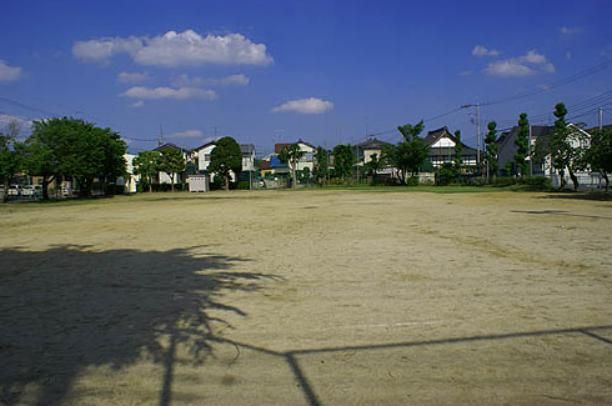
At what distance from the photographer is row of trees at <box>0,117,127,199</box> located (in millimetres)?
35312

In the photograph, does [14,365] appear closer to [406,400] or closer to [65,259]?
[406,400]

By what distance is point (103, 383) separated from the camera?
350 cm

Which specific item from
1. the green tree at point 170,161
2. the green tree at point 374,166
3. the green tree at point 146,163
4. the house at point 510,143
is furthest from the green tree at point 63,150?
the house at point 510,143

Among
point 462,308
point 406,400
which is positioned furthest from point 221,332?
point 462,308

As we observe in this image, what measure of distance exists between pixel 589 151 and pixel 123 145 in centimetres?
4287

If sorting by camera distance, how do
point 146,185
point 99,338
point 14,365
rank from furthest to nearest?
point 146,185
point 99,338
point 14,365

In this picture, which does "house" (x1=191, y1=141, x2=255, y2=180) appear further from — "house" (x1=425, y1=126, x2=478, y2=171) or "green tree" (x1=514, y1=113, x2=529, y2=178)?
"green tree" (x1=514, y1=113, x2=529, y2=178)

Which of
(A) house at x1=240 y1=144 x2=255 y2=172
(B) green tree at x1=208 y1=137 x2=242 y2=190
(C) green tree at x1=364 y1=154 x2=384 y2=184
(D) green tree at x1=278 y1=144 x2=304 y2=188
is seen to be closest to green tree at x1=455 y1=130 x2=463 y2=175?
(C) green tree at x1=364 y1=154 x2=384 y2=184

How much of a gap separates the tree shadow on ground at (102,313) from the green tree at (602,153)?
86.2 ft

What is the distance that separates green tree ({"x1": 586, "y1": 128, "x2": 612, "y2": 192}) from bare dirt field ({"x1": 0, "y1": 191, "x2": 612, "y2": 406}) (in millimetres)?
19673

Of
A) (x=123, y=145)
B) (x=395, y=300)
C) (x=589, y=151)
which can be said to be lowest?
(x=395, y=300)

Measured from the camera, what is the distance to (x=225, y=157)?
6191 cm

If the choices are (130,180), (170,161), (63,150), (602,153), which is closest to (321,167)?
(170,161)

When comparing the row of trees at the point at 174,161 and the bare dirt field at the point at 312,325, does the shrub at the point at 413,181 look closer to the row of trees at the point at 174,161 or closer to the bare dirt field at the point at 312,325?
the row of trees at the point at 174,161
